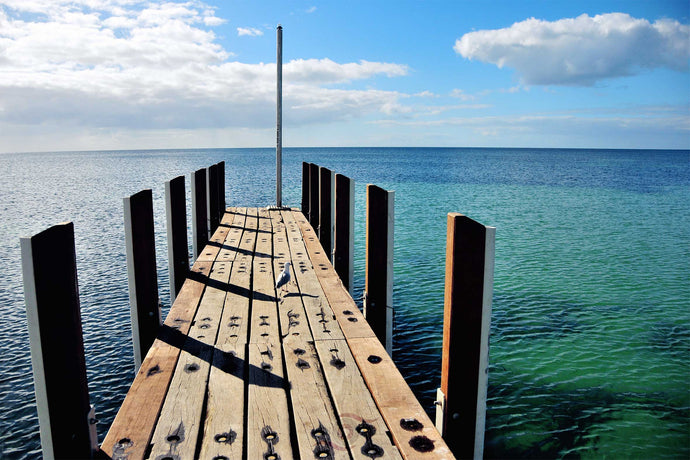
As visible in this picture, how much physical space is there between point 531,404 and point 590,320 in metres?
5.15

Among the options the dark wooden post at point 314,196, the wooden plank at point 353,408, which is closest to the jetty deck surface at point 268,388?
the wooden plank at point 353,408

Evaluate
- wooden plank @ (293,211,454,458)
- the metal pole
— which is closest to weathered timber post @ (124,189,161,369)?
wooden plank @ (293,211,454,458)

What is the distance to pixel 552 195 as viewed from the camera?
4744 cm

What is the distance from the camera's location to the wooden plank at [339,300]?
5.15 m

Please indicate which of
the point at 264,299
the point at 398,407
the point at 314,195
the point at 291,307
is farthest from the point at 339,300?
the point at 314,195

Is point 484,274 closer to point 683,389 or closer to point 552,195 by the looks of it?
point 683,389

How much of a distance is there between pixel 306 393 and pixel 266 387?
32 cm

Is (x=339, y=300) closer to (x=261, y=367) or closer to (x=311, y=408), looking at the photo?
(x=261, y=367)

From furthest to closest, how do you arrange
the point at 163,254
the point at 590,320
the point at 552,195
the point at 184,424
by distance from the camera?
the point at 552,195 < the point at 163,254 < the point at 590,320 < the point at 184,424

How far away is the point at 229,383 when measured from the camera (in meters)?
4.02

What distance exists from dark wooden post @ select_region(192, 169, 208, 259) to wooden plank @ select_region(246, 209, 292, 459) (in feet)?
12.1

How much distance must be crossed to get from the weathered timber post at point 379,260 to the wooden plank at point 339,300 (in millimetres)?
395

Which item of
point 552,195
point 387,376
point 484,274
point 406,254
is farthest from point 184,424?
point 552,195

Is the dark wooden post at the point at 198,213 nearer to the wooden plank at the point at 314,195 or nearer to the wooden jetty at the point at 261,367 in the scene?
the wooden plank at the point at 314,195
